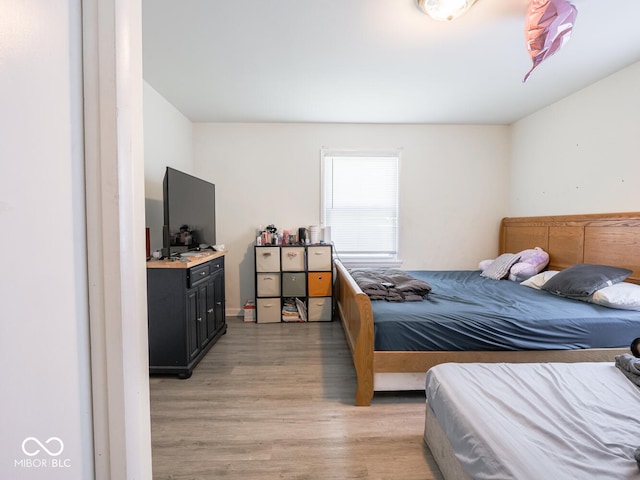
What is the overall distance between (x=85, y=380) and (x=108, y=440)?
0.12m

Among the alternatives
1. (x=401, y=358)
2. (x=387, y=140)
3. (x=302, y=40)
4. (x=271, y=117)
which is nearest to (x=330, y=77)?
(x=302, y=40)

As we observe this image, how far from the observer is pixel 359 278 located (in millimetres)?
2762

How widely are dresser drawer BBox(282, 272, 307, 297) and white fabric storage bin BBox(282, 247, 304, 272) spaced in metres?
→ 0.06

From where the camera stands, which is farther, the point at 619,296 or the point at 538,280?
the point at 538,280

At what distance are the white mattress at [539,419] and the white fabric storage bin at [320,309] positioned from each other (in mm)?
2066

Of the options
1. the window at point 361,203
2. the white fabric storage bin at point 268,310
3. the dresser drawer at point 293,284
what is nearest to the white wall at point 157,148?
the white fabric storage bin at point 268,310

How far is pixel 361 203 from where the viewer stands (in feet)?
12.6

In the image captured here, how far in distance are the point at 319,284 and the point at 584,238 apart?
2750mm

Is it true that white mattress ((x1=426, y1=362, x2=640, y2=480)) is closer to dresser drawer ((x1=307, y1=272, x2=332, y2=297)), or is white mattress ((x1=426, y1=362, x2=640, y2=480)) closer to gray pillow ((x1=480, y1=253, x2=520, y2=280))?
gray pillow ((x1=480, y1=253, x2=520, y2=280))

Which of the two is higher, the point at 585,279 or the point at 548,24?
the point at 548,24

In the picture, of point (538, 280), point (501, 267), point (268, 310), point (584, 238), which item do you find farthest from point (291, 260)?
point (584, 238)

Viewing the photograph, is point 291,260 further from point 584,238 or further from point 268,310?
point 584,238

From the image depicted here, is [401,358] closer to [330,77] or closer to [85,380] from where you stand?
[85,380]

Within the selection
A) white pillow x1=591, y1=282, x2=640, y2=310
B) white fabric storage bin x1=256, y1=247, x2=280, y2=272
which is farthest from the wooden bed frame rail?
white fabric storage bin x1=256, y1=247, x2=280, y2=272
